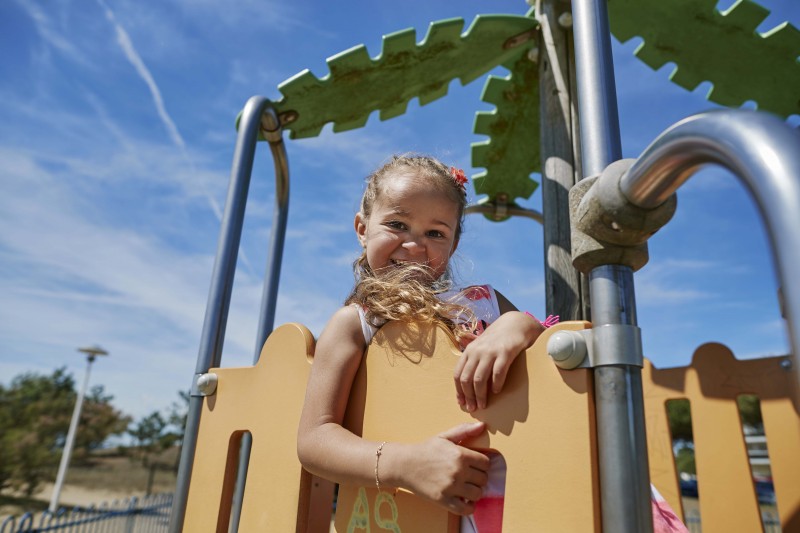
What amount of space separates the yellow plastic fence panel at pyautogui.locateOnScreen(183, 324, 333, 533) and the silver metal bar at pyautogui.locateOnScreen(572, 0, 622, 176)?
0.76 meters

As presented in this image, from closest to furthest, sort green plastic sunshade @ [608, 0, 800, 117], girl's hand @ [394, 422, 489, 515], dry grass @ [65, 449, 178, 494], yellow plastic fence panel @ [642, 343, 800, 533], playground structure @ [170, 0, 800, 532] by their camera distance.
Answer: playground structure @ [170, 0, 800, 532] → girl's hand @ [394, 422, 489, 515] → yellow plastic fence panel @ [642, 343, 800, 533] → green plastic sunshade @ [608, 0, 800, 117] → dry grass @ [65, 449, 178, 494]

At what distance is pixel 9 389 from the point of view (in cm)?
2181

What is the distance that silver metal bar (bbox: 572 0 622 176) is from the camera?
2.73 ft

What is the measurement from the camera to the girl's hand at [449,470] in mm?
815

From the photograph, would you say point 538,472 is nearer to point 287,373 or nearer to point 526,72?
point 287,373

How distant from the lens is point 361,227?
1562mm

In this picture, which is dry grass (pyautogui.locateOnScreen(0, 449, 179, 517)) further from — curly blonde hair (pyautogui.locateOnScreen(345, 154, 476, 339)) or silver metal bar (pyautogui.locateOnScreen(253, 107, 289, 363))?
curly blonde hair (pyautogui.locateOnScreen(345, 154, 476, 339))

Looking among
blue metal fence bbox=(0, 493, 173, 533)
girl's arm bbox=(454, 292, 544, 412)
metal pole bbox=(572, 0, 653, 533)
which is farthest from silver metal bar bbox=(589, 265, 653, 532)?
blue metal fence bbox=(0, 493, 173, 533)

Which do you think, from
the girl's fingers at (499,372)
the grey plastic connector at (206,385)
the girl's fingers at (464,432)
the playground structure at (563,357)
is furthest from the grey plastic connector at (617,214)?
the grey plastic connector at (206,385)

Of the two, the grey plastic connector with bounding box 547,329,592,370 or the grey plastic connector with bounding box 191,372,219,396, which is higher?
the grey plastic connector with bounding box 191,372,219,396

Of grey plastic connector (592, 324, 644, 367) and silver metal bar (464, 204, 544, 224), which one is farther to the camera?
silver metal bar (464, 204, 544, 224)

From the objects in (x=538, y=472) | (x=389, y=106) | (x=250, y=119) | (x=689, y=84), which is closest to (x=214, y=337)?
(x=250, y=119)

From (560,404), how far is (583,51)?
62 centimetres

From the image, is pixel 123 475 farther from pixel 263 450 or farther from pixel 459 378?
pixel 459 378
